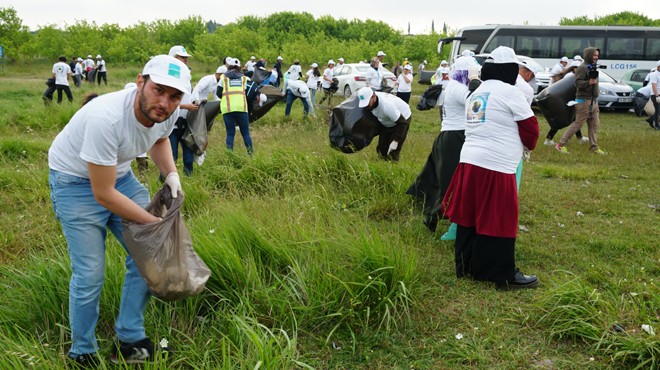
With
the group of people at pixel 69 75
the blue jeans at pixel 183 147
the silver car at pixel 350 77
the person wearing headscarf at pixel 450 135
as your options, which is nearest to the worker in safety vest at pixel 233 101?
the blue jeans at pixel 183 147

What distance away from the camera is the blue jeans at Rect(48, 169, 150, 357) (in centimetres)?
264

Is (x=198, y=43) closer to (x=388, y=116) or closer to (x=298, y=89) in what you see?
(x=298, y=89)

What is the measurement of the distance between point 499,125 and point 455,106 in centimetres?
108

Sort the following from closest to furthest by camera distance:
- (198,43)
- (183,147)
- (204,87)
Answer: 1. (183,147)
2. (204,87)
3. (198,43)

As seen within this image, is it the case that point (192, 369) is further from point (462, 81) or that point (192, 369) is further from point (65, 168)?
point (462, 81)

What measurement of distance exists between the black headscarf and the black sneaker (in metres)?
2.82

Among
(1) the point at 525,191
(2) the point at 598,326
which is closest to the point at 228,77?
(1) the point at 525,191

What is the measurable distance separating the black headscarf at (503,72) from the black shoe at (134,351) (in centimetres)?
282

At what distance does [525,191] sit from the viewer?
22.2 ft

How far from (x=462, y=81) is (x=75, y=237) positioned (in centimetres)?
354

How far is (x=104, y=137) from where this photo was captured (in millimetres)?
2432

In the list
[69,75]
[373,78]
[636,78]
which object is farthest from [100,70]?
[636,78]

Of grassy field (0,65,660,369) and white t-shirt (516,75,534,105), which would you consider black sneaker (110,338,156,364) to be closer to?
grassy field (0,65,660,369)

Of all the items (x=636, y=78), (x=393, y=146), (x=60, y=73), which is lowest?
(x=636, y=78)
